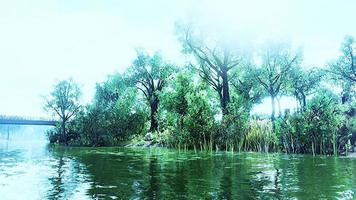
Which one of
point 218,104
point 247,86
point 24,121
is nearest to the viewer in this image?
point 218,104

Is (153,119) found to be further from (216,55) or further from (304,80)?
(304,80)

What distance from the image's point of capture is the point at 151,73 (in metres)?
53.3

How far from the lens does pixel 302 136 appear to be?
22625 mm

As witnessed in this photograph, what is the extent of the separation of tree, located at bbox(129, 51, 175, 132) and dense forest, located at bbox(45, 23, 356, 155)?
148 millimetres

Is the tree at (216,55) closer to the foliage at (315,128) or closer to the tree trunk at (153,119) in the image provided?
the foliage at (315,128)

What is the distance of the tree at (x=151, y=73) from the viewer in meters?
53.0

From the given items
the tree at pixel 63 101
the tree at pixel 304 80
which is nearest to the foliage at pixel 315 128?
the tree at pixel 304 80

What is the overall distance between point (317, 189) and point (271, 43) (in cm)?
3415

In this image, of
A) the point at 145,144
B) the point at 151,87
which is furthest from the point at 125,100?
the point at 145,144

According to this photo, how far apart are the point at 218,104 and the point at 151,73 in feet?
49.8

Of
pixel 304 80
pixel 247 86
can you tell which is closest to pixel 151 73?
pixel 247 86

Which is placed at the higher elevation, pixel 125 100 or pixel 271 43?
pixel 271 43

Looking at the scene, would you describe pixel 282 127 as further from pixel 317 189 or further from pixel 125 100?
pixel 125 100

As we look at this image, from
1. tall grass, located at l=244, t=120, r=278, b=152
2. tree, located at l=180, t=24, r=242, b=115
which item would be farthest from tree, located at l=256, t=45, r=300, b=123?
tall grass, located at l=244, t=120, r=278, b=152
